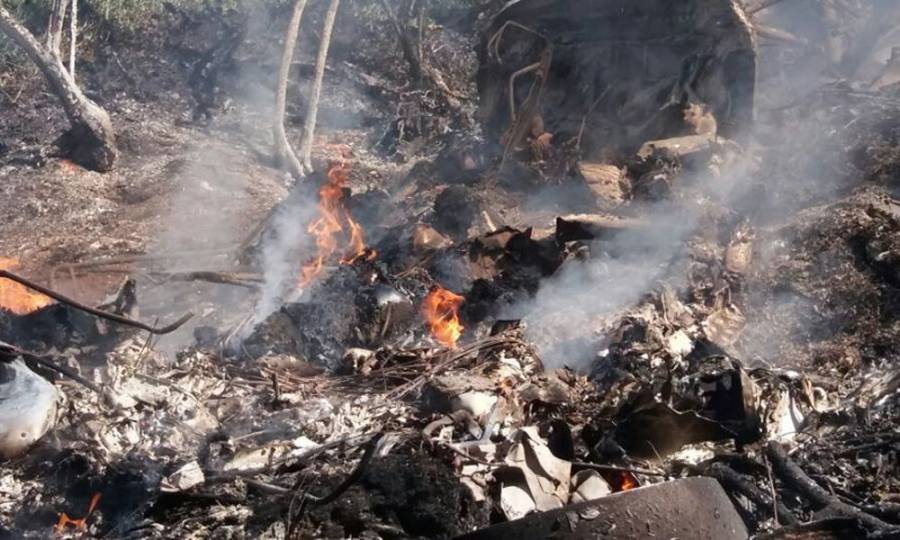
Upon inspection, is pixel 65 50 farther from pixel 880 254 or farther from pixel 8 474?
pixel 880 254

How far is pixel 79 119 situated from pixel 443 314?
25.5 ft

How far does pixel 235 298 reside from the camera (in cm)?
765

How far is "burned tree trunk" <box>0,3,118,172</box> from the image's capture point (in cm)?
1082

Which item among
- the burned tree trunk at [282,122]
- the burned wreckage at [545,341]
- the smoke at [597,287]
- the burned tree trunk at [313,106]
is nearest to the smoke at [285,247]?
the burned wreckage at [545,341]

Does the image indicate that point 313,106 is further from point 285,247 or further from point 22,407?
point 22,407

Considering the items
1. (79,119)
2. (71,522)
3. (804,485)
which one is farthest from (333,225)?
(804,485)

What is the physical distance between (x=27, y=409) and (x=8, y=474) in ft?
1.19

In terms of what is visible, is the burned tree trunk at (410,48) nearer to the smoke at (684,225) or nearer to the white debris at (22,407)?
the smoke at (684,225)

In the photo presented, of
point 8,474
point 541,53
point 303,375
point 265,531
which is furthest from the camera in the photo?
point 541,53

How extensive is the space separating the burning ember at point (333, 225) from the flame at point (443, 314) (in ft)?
4.75

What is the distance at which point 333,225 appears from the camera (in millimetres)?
8492

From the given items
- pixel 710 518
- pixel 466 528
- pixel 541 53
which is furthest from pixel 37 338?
pixel 541 53

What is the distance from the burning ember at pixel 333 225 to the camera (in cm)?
816

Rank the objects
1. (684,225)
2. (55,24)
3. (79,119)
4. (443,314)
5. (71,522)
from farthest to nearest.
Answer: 1. (79,119)
2. (55,24)
3. (684,225)
4. (443,314)
5. (71,522)
